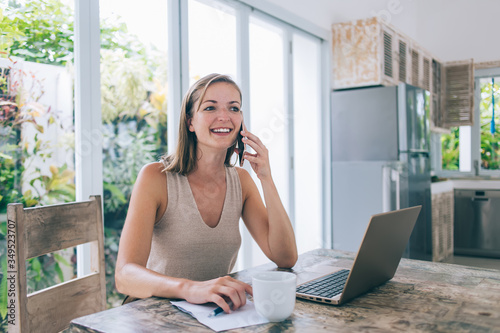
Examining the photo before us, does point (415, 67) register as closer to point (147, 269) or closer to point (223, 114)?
point (223, 114)

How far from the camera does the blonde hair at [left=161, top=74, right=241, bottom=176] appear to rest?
1438 millimetres

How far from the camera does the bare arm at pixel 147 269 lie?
Result: 92cm

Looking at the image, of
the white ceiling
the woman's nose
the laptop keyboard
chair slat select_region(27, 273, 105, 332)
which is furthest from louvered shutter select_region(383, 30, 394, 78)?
chair slat select_region(27, 273, 105, 332)

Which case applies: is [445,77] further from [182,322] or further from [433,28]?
[182,322]

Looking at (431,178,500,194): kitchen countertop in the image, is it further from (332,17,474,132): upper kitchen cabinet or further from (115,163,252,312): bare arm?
(115,163,252,312): bare arm

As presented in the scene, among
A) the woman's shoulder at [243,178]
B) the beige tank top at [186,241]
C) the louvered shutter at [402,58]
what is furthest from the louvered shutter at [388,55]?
the beige tank top at [186,241]

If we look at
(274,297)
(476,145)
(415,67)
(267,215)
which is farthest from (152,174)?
(476,145)

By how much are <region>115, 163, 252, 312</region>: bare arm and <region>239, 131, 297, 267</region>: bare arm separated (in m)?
0.32

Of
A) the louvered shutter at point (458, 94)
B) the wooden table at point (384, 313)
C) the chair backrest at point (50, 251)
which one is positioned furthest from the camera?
the louvered shutter at point (458, 94)

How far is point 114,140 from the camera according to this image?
2.17 metres

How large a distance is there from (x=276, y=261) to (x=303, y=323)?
0.53 meters

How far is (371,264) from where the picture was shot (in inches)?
38.5

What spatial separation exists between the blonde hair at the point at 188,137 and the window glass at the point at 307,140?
2357mm

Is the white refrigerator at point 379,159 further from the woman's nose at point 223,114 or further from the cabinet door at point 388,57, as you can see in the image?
the woman's nose at point 223,114
